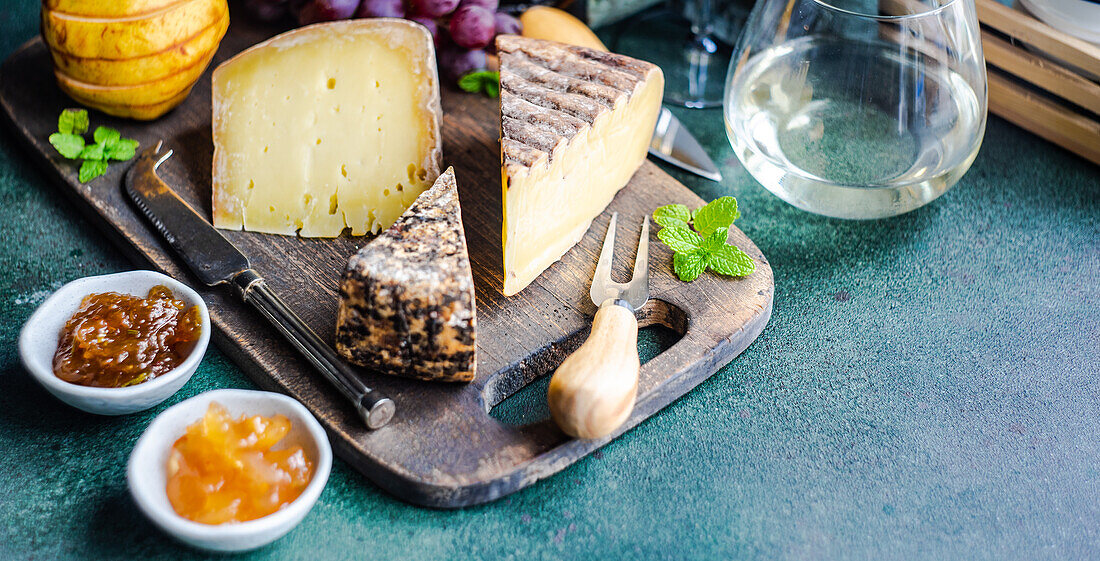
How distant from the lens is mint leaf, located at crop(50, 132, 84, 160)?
1729mm

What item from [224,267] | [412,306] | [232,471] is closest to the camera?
[232,471]

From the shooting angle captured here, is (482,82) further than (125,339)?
Yes

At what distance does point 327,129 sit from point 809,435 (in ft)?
3.61

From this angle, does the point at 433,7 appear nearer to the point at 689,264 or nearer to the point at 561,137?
the point at 561,137

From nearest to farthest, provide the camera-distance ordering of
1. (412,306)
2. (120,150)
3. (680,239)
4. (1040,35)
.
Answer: (412,306)
(680,239)
(120,150)
(1040,35)

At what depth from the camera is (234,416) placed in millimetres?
1287

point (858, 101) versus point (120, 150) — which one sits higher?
point (858, 101)

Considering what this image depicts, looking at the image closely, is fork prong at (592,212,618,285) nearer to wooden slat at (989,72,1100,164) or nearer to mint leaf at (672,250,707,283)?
mint leaf at (672,250,707,283)

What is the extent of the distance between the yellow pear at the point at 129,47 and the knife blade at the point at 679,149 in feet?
3.27

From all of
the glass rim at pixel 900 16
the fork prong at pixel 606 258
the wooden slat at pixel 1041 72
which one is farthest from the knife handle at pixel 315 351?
the wooden slat at pixel 1041 72

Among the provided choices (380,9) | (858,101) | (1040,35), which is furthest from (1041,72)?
(380,9)

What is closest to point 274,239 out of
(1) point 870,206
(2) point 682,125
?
(2) point 682,125

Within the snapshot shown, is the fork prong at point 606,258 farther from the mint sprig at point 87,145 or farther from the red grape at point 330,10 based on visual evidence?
the mint sprig at point 87,145

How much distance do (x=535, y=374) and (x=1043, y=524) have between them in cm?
85
